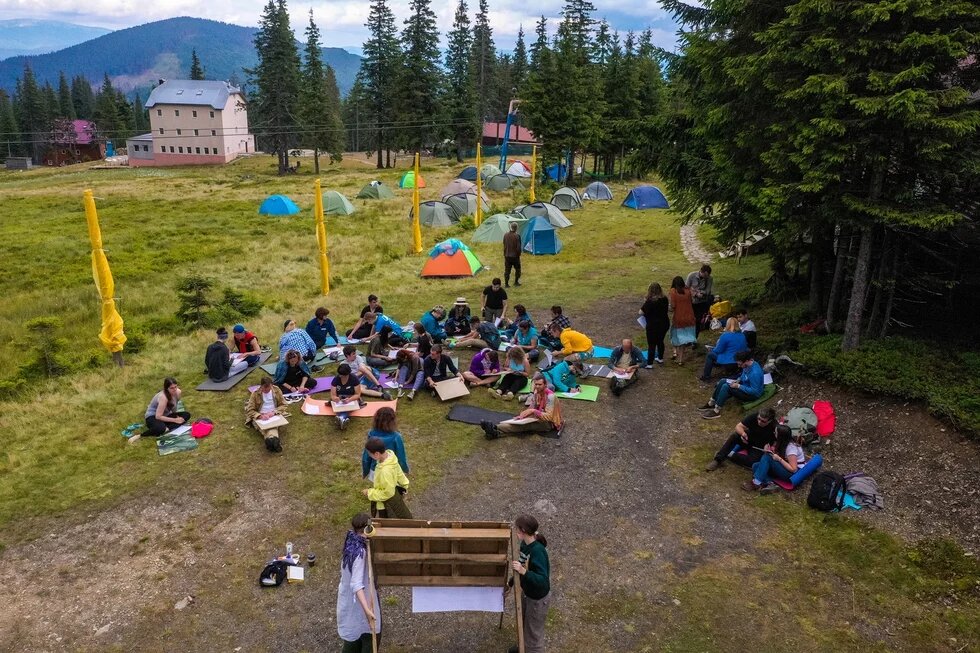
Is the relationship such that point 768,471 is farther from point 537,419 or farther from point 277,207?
point 277,207

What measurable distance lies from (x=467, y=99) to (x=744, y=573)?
174 ft

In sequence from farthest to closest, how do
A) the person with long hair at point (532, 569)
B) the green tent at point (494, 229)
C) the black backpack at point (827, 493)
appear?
the green tent at point (494, 229) → the black backpack at point (827, 493) → the person with long hair at point (532, 569)

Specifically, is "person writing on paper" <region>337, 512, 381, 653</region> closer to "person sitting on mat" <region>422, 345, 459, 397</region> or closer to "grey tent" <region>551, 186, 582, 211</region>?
"person sitting on mat" <region>422, 345, 459, 397</region>

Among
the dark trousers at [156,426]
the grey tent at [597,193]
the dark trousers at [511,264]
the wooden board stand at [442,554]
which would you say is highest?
the grey tent at [597,193]

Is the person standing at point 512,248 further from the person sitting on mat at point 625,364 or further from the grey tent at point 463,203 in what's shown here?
the grey tent at point 463,203

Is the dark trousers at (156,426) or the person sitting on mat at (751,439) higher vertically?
the person sitting on mat at (751,439)

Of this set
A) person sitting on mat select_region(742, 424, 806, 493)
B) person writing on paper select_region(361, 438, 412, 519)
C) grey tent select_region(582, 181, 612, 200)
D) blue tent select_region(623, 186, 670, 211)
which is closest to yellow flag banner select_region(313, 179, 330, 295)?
person writing on paper select_region(361, 438, 412, 519)

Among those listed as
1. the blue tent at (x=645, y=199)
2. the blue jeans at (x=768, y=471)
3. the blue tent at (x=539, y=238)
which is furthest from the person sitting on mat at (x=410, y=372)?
the blue tent at (x=645, y=199)

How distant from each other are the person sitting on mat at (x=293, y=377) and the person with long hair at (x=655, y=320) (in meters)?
6.37

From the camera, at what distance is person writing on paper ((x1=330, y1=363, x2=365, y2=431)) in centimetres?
1048

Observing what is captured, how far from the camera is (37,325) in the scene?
44.5 ft

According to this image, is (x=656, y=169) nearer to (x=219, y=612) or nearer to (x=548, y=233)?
(x=548, y=233)

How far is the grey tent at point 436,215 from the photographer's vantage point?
27.5 m

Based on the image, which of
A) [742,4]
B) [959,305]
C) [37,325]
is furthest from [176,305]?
[959,305]
